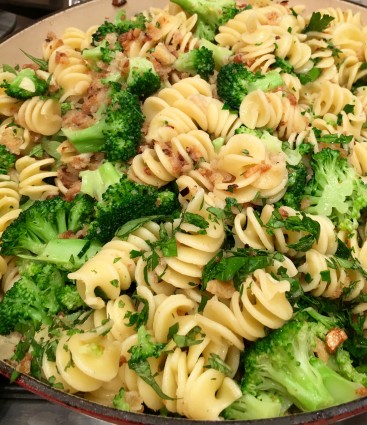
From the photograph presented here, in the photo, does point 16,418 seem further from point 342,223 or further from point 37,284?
point 342,223

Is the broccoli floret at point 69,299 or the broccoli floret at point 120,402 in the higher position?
the broccoli floret at point 69,299

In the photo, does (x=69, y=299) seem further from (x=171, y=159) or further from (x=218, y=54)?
(x=218, y=54)

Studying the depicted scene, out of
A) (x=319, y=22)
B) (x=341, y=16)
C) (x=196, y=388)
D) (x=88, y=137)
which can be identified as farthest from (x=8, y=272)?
(x=341, y=16)

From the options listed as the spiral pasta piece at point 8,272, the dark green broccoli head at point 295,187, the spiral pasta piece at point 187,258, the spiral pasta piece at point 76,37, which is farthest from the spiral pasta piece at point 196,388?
the spiral pasta piece at point 76,37

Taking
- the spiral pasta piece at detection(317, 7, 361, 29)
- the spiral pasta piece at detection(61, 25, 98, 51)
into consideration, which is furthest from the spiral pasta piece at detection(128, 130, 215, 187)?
the spiral pasta piece at detection(317, 7, 361, 29)

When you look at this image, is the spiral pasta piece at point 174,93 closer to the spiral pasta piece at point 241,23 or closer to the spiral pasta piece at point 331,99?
the spiral pasta piece at point 241,23

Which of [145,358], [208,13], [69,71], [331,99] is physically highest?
[208,13]
